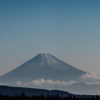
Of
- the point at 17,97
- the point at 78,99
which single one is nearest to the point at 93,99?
the point at 78,99

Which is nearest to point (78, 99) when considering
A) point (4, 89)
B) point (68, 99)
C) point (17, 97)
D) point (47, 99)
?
point (68, 99)

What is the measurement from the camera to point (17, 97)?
3988 cm

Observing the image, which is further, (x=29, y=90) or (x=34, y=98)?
(x=29, y=90)

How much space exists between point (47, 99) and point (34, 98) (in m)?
1.93

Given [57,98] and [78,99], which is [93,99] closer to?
[78,99]

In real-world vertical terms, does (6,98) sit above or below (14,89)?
below

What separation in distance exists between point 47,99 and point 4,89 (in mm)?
90903

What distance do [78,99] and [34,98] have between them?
6.29 metres

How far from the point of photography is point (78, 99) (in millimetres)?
39625

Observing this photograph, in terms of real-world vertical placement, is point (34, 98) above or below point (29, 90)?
below

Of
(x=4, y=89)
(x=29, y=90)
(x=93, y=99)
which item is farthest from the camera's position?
(x=29, y=90)

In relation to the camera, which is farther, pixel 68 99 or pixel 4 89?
pixel 4 89

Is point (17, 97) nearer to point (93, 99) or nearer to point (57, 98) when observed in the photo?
point (57, 98)

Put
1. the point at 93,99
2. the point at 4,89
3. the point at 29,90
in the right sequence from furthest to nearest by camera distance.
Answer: the point at 29,90, the point at 4,89, the point at 93,99
